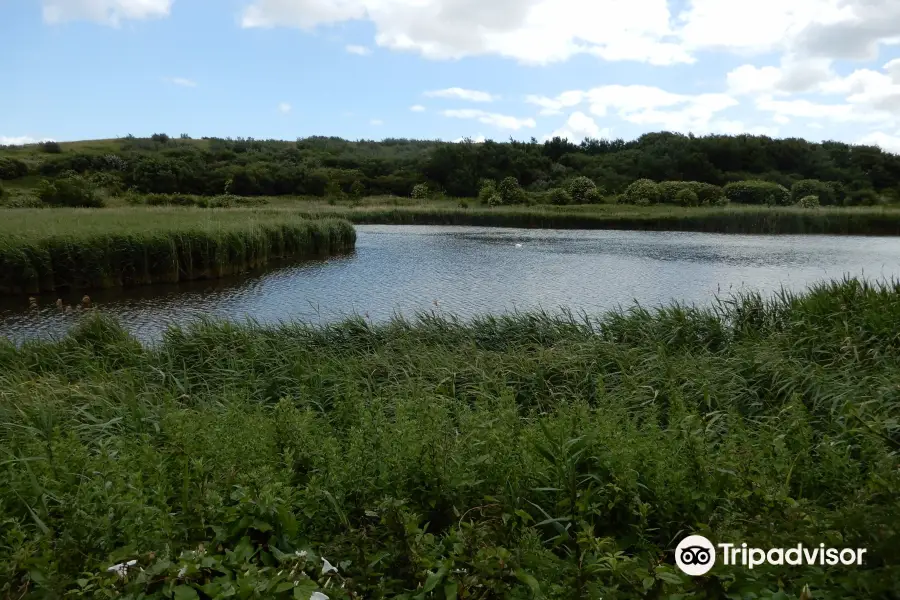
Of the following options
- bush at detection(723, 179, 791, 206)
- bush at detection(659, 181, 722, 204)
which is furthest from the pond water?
bush at detection(723, 179, 791, 206)

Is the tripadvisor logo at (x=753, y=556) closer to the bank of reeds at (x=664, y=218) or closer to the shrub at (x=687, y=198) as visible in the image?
the bank of reeds at (x=664, y=218)

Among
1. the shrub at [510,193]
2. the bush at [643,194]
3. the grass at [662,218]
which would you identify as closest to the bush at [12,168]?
the grass at [662,218]

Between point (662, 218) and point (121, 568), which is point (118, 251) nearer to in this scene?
point (121, 568)

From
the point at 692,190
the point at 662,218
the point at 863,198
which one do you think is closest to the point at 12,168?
the point at 662,218

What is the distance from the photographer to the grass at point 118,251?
49.8ft

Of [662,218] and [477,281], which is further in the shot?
[662,218]

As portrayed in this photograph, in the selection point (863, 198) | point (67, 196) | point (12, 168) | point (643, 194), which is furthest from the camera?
point (643, 194)

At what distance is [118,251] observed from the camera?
1669cm

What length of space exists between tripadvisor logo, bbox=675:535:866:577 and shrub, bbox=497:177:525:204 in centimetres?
5715

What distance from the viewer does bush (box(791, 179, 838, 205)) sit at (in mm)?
→ 53625

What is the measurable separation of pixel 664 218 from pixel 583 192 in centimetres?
1819

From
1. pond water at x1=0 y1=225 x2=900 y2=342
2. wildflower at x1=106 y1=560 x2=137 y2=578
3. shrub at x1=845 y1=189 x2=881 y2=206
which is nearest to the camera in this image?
wildflower at x1=106 y1=560 x2=137 y2=578

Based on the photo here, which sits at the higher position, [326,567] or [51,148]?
[51,148]

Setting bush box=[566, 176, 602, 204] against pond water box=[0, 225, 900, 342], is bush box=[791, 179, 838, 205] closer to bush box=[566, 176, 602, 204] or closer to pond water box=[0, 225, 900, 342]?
bush box=[566, 176, 602, 204]
